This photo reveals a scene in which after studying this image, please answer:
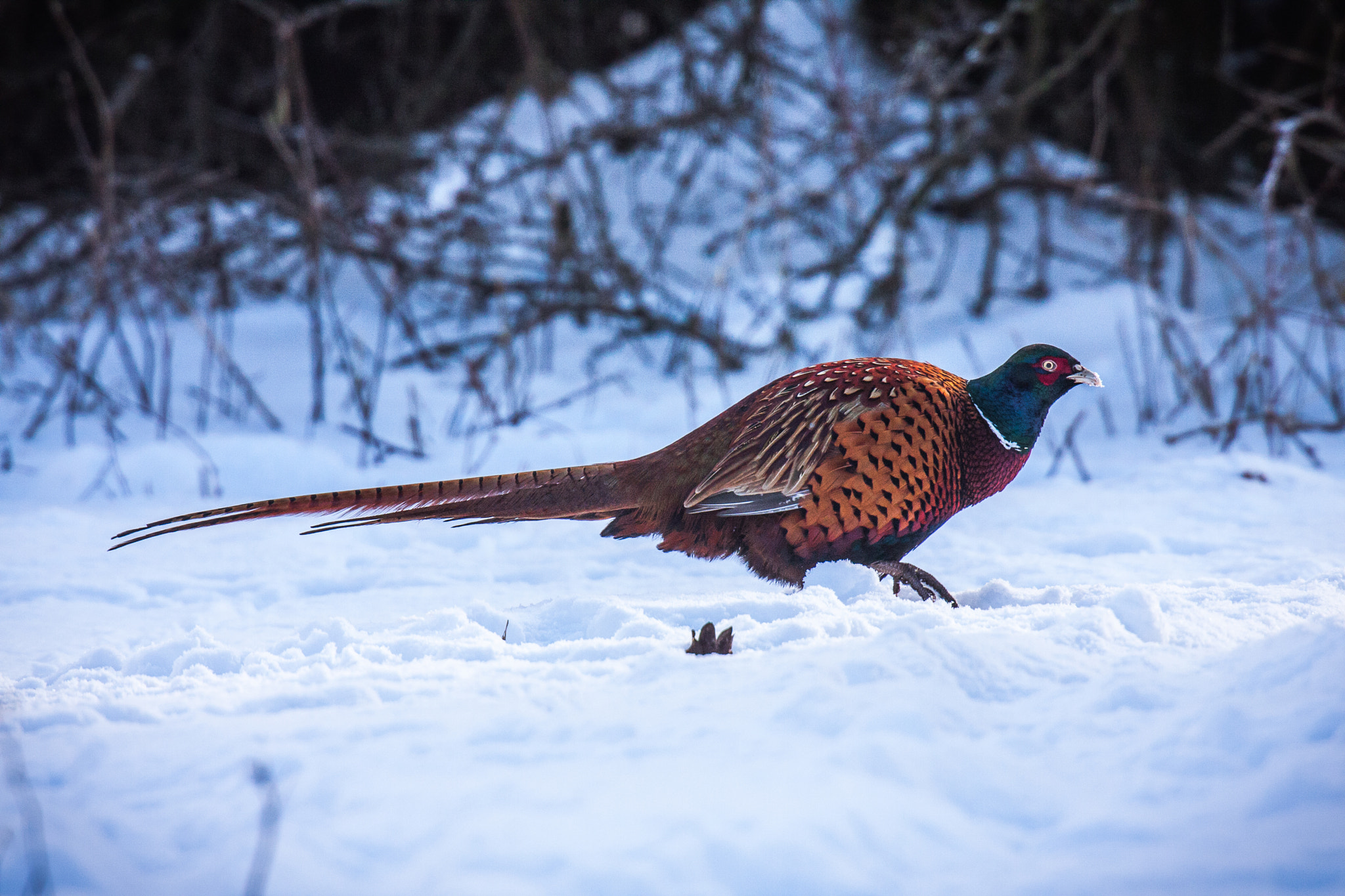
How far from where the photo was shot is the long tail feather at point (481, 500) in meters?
2.28

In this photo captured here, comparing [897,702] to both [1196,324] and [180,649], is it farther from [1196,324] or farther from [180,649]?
[1196,324]

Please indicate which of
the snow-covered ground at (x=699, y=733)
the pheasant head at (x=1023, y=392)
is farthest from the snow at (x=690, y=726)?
the pheasant head at (x=1023, y=392)

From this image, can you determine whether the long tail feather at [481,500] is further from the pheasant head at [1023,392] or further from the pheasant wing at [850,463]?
the pheasant head at [1023,392]

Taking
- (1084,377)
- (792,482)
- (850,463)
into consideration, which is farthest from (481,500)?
(1084,377)

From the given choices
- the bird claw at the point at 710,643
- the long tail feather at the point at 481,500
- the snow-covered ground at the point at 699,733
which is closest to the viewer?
the snow-covered ground at the point at 699,733

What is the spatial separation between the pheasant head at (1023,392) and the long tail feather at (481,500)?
36.4 inches

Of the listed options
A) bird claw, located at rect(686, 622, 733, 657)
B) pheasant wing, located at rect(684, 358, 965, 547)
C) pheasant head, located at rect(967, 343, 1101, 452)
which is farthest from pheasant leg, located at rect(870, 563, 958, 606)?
bird claw, located at rect(686, 622, 733, 657)

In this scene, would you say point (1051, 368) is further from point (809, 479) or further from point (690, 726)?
point (690, 726)

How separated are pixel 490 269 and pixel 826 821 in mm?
5372

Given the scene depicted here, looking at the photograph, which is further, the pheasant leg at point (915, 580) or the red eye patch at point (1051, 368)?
the red eye patch at point (1051, 368)

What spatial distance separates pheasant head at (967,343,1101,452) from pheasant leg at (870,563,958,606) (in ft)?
1.33

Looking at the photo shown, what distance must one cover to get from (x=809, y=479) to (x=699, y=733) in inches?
39.0

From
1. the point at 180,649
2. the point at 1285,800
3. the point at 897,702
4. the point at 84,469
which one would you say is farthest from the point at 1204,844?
the point at 84,469

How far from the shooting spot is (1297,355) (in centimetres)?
420
